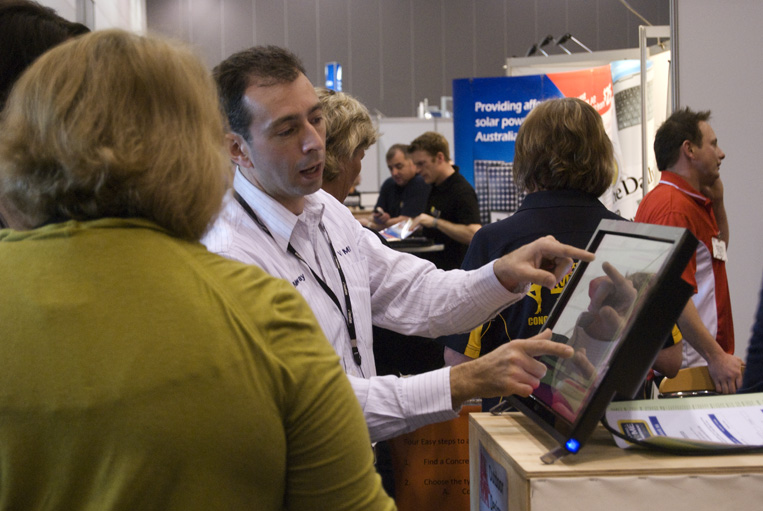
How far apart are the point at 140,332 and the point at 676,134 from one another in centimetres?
260

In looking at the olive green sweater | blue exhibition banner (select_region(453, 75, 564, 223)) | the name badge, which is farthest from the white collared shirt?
blue exhibition banner (select_region(453, 75, 564, 223))

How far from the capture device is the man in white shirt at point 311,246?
4.54ft

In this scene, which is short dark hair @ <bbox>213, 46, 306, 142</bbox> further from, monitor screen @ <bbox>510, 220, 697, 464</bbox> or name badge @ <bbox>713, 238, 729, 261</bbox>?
name badge @ <bbox>713, 238, 729, 261</bbox>

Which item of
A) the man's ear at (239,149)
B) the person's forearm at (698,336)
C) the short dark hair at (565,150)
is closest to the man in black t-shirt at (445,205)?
the person's forearm at (698,336)

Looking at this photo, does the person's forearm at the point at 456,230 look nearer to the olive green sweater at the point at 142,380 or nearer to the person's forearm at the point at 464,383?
the person's forearm at the point at 464,383

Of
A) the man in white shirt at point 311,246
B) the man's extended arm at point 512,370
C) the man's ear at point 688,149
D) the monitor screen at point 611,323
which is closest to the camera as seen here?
the monitor screen at point 611,323

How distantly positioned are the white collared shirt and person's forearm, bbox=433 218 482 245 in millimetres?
2709

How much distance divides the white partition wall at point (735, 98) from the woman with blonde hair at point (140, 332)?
8.99 ft

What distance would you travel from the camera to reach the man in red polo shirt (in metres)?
2.26

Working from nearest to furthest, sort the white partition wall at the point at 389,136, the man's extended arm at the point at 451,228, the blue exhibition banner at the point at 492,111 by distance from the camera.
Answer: the man's extended arm at the point at 451,228 → the blue exhibition banner at the point at 492,111 → the white partition wall at the point at 389,136

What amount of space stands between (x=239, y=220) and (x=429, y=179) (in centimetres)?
346

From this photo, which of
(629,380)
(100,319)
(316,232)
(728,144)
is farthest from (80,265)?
(728,144)

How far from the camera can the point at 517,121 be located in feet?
17.0

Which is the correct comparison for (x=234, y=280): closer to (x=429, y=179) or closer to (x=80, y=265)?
(x=80, y=265)
